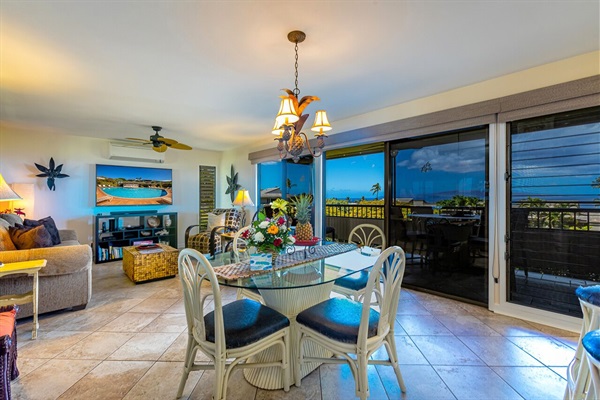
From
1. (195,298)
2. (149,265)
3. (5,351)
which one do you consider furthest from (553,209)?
(149,265)

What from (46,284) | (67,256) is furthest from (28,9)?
(46,284)

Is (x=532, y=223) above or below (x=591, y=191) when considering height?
below

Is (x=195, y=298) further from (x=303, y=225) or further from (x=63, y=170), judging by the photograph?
(x=63, y=170)

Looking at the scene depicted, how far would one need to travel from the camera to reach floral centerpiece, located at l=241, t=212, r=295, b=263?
1.99 meters

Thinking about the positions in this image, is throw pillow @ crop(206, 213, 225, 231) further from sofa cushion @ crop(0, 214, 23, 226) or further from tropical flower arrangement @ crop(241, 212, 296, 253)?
tropical flower arrangement @ crop(241, 212, 296, 253)

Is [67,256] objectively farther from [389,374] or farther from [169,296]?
[389,374]

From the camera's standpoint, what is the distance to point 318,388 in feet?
5.82

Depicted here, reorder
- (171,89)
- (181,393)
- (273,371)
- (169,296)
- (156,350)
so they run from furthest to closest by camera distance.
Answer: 1. (169,296)
2. (171,89)
3. (156,350)
4. (273,371)
5. (181,393)

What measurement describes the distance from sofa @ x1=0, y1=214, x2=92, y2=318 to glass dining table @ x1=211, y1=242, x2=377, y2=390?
179cm

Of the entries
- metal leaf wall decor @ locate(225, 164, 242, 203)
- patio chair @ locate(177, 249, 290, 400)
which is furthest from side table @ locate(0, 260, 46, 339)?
metal leaf wall decor @ locate(225, 164, 242, 203)

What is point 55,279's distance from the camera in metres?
2.83

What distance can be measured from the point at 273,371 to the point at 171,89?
2.89 m

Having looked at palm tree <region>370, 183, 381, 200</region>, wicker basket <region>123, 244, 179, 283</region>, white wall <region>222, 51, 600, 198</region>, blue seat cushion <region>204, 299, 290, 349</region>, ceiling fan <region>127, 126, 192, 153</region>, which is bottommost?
wicker basket <region>123, 244, 179, 283</region>

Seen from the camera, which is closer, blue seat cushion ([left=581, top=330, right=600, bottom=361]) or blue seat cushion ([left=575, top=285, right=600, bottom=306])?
blue seat cushion ([left=581, top=330, right=600, bottom=361])
